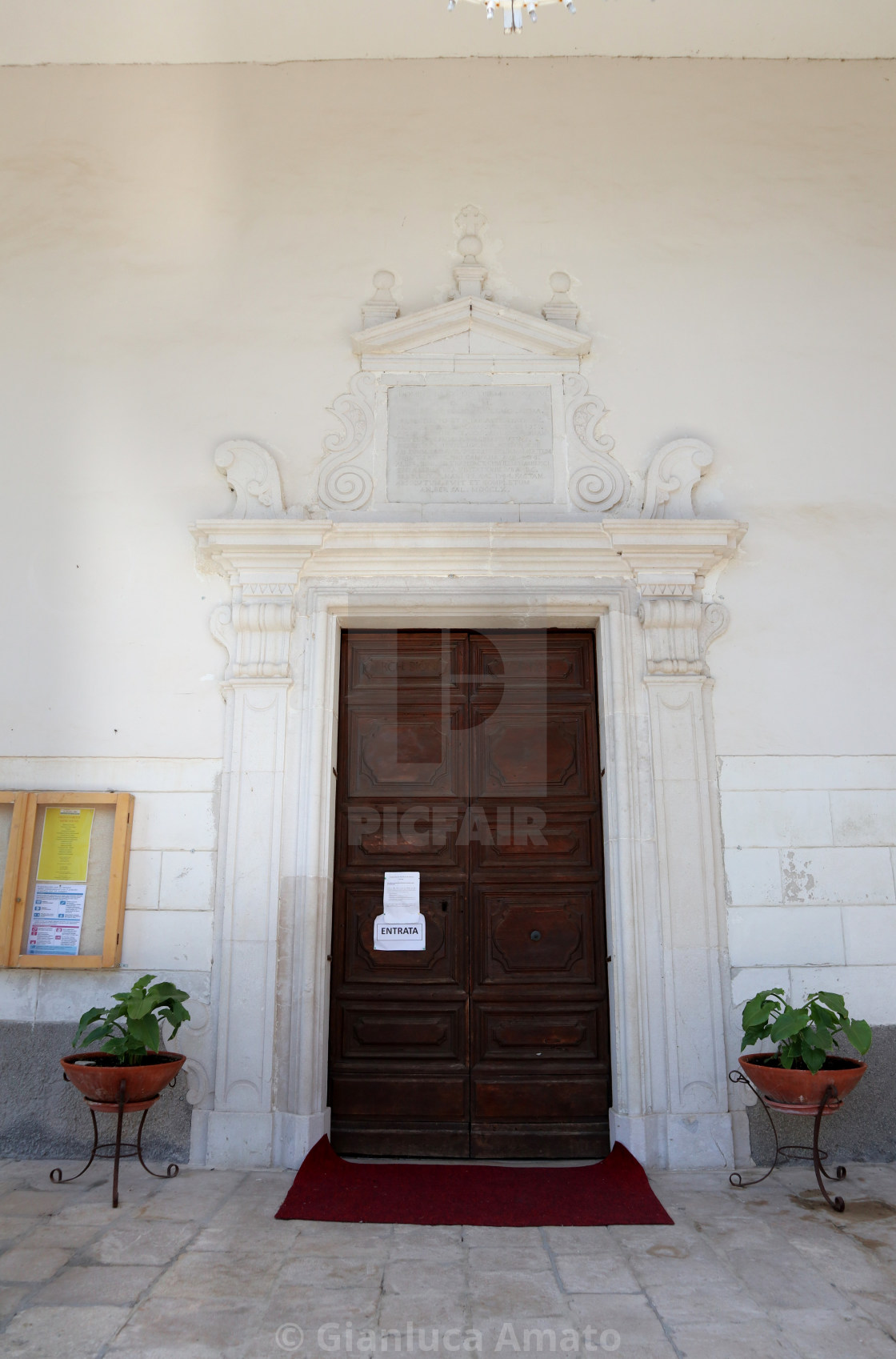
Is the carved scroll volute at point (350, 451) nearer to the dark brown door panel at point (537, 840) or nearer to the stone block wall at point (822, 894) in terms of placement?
the dark brown door panel at point (537, 840)

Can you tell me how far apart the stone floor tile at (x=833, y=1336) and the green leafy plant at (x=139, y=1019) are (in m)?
2.16

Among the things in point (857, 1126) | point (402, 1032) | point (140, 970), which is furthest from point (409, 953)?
point (857, 1126)

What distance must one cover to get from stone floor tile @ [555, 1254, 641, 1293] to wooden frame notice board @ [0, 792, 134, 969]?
2.12 metres

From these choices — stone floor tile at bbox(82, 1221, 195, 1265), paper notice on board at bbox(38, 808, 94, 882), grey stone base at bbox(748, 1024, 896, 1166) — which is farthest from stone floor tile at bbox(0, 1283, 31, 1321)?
grey stone base at bbox(748, 1024, 896, 1166)

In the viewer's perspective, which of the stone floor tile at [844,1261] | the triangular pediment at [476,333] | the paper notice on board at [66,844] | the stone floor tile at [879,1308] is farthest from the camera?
the triangular pediment at [476,333]

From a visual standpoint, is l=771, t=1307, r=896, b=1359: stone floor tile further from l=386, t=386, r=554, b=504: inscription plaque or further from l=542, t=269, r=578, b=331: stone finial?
l=542, t=269, r=578, b=331: stone finial

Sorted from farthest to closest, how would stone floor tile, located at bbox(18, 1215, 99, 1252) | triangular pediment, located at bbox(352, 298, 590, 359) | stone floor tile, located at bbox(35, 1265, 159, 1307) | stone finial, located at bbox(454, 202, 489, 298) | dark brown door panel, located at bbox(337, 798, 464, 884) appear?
stone finial, located at bbox(454, 202, 489, 298)
triangular pediment, located at bbox(352, 298, 590, 359)
dark brown door panel, located at bbox(337, 798, 464, 884)
stone floor tile, located at bbox(18, 1215, 99, 1252)
stone floor tile, located at bbox(35, 1265, 159, 1307)

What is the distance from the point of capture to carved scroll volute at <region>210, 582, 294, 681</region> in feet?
13.6

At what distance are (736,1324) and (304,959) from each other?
2.01 metres

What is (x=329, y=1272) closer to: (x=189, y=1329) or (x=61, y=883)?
(x=189, y=1329)

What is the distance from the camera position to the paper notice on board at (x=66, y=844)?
408 cm

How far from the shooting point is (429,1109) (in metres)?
3.98

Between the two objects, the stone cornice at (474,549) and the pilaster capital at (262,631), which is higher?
the stone cornice at (474,549)

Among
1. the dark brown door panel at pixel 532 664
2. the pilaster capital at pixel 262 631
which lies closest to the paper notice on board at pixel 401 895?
the dark brown door panel at pixel 532 664
